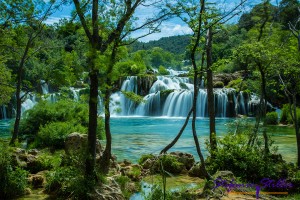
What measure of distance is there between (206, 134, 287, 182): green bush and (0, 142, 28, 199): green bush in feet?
16.3

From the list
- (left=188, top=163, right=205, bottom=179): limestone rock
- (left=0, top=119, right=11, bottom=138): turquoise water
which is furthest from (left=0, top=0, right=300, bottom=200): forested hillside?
(left=0, top=119, right=11, bottom=138): turquoise water

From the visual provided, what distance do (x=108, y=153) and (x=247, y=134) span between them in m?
4.03

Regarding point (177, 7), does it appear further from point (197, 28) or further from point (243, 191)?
point (243, 191)

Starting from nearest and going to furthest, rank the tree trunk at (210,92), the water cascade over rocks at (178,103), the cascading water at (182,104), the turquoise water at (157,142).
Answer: the tree trunk at (210,92), the turquoise water at (157,142), the water cascade over rocks at (178,103), the cascading water at (182,104)

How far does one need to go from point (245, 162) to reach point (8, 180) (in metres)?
5.90

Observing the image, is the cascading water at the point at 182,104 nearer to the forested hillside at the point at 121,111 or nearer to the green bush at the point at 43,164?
the forested hillside at the point at 121,111

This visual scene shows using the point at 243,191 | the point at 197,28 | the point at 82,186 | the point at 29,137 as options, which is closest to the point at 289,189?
the point at 243,191

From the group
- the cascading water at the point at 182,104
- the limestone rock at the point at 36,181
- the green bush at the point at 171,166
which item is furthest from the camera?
the cascading water at the point at 182,104

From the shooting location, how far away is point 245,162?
9656 mm

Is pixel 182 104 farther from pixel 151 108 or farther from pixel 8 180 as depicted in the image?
pixel 8 180

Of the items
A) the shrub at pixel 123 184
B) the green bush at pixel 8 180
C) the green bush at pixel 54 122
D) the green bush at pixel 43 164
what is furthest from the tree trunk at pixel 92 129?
the green bush at pixel 54 122

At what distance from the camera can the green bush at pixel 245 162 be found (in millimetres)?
9492

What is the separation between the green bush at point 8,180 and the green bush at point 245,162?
16.3 ft

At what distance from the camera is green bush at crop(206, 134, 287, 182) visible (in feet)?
31.1
